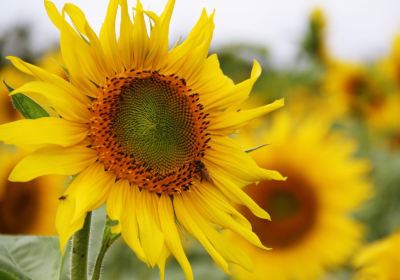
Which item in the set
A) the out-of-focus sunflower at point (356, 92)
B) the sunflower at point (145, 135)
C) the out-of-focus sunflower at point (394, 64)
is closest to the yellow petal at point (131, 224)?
the sunflower at point (145, 135)

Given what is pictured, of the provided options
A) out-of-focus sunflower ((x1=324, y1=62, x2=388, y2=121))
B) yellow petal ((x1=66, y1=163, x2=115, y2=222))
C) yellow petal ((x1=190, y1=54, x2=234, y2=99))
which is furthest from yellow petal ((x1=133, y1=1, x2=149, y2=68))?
out-of-focus sunflower ((x1=324, y1=62, x2=388, y2=121))

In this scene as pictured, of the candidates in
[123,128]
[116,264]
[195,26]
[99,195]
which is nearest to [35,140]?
[99,195]

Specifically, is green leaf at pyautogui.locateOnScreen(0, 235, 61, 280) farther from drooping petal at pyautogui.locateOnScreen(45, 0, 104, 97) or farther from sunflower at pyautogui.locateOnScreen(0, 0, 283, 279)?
drooping petal at pyautogui.locateOnScreen(45, 0, 104, 97)

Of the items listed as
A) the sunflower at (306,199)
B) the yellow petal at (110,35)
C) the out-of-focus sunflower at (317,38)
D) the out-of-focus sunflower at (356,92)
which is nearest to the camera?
the yellow petal at (110,35)

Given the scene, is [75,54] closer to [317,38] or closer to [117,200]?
[117,200]

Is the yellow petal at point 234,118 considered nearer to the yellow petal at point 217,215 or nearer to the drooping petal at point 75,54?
the yellow petal at point 217,215

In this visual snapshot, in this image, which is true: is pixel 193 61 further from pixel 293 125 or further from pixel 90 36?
pixel 293 125
